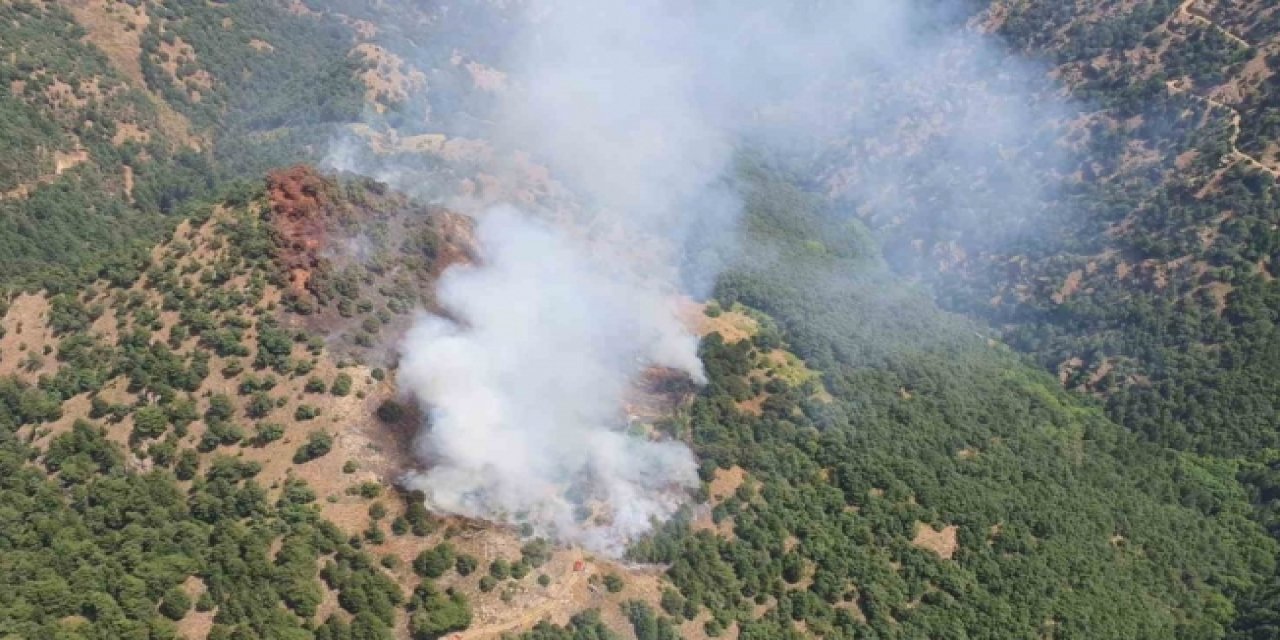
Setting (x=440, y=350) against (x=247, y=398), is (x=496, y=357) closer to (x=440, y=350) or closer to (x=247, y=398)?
(x=440, y=350)

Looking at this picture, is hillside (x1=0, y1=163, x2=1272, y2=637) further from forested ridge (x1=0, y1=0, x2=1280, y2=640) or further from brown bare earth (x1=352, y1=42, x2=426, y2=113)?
brown bare earth (x1=352, y1=42, x2=426, y2=113)

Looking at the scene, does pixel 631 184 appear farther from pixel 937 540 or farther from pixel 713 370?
pixel 937 540

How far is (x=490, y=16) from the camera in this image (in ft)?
495

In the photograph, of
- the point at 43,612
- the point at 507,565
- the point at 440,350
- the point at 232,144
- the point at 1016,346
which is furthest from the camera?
the point at 232,144

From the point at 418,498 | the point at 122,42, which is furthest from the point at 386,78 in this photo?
the point at 418,498

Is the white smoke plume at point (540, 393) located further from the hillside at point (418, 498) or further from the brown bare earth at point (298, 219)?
the brown bare earth at point (298, 219)

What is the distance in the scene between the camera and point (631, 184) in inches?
4552

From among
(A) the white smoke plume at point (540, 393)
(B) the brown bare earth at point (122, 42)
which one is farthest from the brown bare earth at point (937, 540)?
(B) the brown bare earth at point (122, 42)

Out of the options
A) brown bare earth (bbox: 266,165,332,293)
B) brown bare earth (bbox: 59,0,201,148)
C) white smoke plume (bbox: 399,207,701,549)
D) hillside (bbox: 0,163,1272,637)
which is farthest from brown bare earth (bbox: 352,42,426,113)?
brown bare earth (bbox: 266,165,332,293)

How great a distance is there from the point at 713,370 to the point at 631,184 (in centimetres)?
3724

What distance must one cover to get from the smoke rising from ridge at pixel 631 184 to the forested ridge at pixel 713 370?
3019mm

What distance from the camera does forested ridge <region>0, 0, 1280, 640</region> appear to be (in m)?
62.1

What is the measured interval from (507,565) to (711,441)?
67.6 ft

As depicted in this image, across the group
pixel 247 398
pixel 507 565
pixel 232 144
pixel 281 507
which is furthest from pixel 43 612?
pixel 232 144
